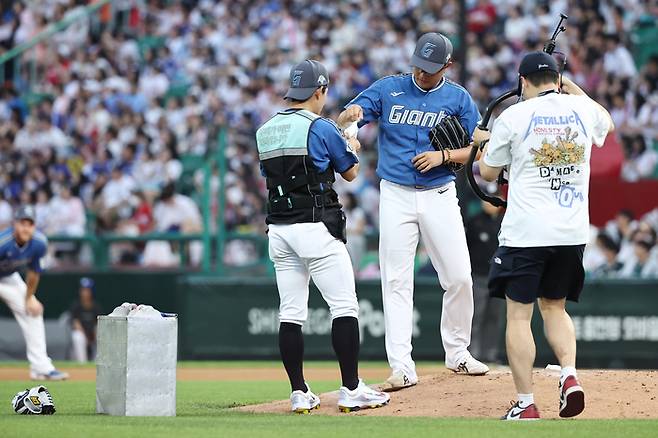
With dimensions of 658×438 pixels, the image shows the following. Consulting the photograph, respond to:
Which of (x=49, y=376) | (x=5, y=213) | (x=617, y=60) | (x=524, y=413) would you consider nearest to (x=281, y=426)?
(x=524, y=413)

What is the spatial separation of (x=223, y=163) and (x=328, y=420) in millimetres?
10742

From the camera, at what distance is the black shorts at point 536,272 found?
337 inches

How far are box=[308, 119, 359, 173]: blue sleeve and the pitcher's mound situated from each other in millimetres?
1788

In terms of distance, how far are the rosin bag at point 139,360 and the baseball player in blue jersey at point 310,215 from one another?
0.92 meters

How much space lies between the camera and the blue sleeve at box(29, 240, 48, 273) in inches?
611

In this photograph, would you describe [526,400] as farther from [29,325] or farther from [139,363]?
[29,325]

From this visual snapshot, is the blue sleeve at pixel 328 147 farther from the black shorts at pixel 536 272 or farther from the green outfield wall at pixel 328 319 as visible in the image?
the green outfield wall at pixel 328 319

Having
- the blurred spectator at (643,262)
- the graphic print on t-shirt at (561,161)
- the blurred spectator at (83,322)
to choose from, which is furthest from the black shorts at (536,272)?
the blurred spectator at (83,322)

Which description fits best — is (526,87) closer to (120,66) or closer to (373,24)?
(373,24)

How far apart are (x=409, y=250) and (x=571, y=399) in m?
2.09

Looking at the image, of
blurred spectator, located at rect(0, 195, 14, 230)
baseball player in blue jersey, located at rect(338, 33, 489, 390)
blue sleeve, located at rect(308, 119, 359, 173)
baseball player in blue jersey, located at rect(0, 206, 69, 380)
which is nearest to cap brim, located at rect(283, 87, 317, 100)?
blue sleeve, located at rect(308, 119, 359, 173)

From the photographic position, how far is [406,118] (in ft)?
32.7

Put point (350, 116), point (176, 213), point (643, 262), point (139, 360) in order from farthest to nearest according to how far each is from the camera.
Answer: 1. point (176, 213)
2. point (643, 262)
3. point (350, 116)
4. point (139, 360)

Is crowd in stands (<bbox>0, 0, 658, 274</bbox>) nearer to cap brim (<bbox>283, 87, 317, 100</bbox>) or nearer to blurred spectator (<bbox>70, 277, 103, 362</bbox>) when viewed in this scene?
blurred spectator (<bbox>70, 277, 103, 362</bbox>)
